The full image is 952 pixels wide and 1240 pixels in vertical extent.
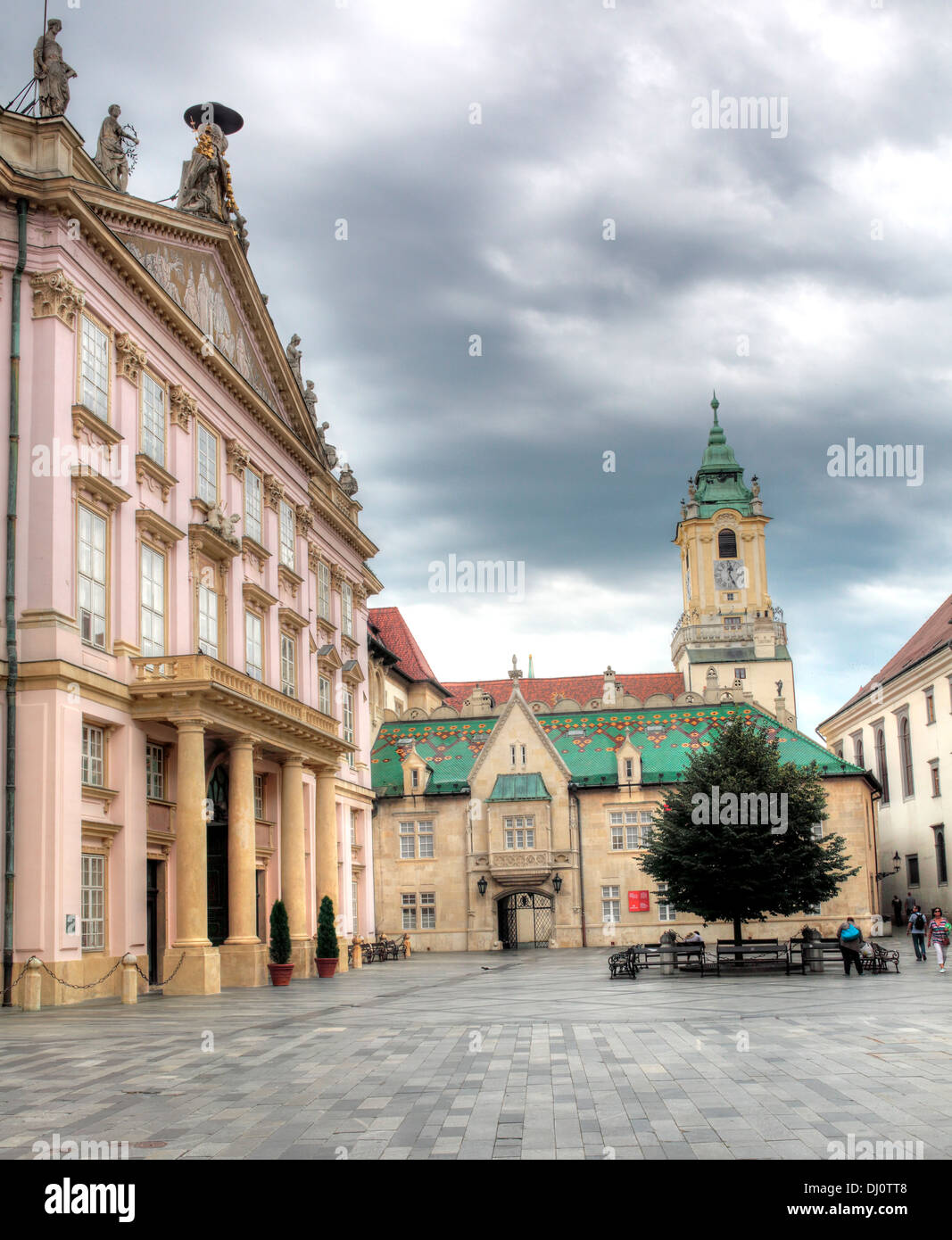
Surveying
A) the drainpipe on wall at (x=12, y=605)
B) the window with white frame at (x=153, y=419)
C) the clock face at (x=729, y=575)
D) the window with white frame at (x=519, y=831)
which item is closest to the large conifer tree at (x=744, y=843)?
the window with white frame at (x=153, y=419)

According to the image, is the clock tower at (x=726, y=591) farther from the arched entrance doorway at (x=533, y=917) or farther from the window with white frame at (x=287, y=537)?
the window with white frame at (x=287, y=537)

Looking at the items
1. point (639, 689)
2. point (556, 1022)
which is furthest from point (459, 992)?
point (639, 689)

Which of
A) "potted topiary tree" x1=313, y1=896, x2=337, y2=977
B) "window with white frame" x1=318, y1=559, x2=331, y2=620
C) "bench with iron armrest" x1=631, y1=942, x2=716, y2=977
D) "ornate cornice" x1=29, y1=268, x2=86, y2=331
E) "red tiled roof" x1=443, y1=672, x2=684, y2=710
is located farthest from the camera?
"red tiled roof" x1=443, y1=672, x2=684, y2=710

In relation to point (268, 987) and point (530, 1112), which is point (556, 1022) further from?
point (268, 987)

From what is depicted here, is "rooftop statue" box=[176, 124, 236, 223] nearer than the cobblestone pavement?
No

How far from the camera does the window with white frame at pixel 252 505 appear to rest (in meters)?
40.4

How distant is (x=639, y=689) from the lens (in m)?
92.6

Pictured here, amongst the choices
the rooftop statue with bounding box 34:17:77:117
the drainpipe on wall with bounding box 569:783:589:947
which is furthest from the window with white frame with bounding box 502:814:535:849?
the rooftop statue with bounding box 34:17:77:117

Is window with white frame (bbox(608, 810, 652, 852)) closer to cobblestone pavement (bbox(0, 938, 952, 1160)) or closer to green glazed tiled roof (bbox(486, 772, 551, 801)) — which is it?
green glazed tiled roof (bbox(486, 772, 551, 801))

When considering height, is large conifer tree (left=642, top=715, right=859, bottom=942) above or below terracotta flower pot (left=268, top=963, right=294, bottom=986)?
above

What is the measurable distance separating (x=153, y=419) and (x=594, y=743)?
33.3 m

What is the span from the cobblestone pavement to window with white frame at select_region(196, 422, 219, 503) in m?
16.5

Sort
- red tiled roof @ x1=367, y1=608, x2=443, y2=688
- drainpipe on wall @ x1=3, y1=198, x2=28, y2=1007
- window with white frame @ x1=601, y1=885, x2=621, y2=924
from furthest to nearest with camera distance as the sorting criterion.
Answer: red tiled roof @ x1=367, y1=608, x2=443, y2=688 → window with white frame @ x1=601, y1=885, x2=621, y2=924 → drainpipe on wall @ x1=3, y1=198, x2=28, y2=1007

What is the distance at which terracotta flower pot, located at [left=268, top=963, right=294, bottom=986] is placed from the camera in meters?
33.3
